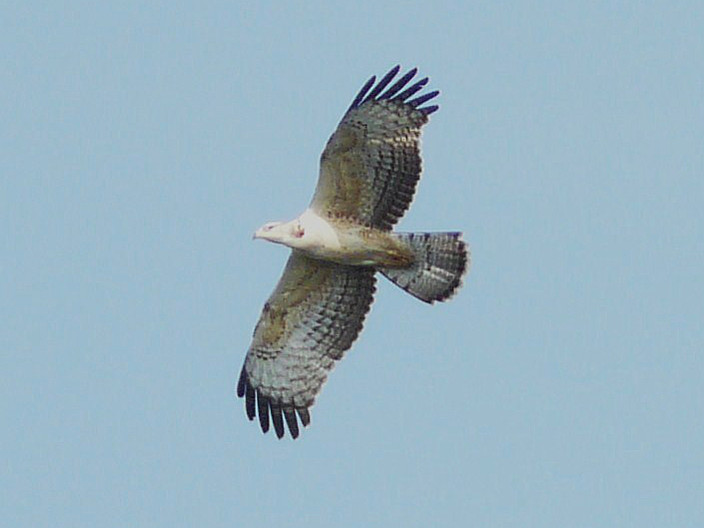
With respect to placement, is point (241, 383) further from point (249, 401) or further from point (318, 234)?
point (318, 234)

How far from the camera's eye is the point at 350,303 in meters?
14.7

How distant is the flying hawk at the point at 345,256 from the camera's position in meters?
14.0

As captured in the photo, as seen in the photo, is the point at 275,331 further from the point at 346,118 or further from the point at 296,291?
the point at 346,118

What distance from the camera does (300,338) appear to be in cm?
1483

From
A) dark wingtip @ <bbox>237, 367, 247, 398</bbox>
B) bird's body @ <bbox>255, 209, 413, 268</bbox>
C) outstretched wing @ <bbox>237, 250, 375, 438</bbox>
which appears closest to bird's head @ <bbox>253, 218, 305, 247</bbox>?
bird's body @ <bbox>255, 209, 413, 268</bbox>

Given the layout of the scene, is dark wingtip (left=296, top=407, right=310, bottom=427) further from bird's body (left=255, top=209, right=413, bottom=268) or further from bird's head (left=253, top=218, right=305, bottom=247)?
bird's head (left=253, top=218, right=305, bottom=247)

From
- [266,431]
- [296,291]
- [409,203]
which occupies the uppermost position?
[409,203]

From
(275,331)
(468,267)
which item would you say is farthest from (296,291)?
(468,267)

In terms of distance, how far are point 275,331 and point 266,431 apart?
82 cm

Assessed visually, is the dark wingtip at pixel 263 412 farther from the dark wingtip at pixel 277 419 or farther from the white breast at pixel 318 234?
the white breast at pixel 318 234

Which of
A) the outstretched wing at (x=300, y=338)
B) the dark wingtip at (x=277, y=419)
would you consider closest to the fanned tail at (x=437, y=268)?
the outstretched wing at (x=300, y=338)

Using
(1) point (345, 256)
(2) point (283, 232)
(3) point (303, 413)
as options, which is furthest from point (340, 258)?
(3) point (303, 413)

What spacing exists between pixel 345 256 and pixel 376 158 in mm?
799

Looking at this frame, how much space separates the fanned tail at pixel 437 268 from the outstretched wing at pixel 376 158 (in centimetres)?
42
